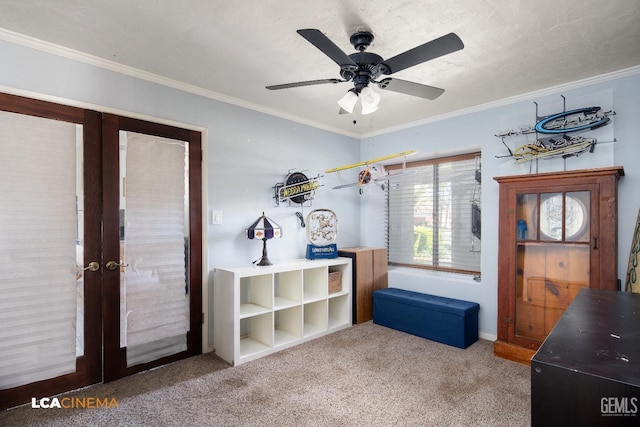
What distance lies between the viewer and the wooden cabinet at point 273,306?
278cm

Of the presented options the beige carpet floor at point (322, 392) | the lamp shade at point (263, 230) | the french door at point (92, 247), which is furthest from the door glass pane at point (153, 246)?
the lamp shade at point (263, 230)

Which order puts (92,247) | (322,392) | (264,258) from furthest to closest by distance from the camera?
(264,258) < (92,247) < (322,392)

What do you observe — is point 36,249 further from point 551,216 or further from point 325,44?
point 551,216

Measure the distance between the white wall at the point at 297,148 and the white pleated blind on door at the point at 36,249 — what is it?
0.30m

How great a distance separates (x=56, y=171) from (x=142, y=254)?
0.81 metres

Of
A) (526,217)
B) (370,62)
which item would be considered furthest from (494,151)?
(370,62)

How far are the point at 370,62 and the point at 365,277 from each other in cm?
256

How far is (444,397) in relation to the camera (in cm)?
220

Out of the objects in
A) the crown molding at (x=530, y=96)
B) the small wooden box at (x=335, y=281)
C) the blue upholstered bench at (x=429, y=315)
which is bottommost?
the blue upholstered bench at (x=429, y=315)

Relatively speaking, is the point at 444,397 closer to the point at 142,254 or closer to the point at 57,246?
the point at 142,254

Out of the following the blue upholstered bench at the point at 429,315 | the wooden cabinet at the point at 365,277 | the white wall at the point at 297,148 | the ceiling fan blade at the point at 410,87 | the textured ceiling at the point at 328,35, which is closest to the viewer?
the textured ceiling at the point at 328,35

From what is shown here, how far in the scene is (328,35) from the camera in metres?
2.05

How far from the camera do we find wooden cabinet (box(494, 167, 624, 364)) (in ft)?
7.77

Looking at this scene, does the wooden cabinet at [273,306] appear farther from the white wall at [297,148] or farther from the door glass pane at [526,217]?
the door glass pane at [526,217]
